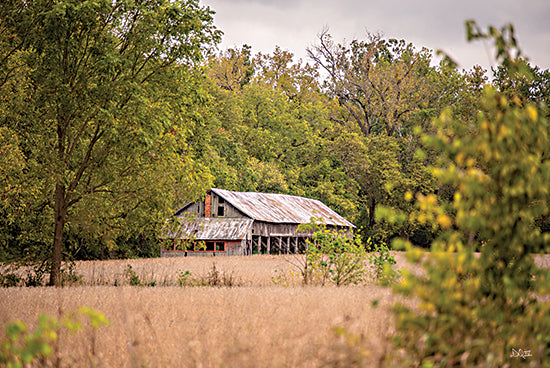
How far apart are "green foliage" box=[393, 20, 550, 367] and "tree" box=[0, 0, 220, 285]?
1130 cm

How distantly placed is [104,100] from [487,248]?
42.0 feet

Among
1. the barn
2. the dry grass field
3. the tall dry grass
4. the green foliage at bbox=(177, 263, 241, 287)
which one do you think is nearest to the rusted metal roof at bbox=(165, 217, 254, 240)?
the barn

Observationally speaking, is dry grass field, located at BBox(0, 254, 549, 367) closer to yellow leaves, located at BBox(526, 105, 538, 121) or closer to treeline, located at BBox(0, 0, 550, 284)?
yellow leaves, located at BBox(526, 105, 538, 121)

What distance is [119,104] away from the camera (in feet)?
51.1

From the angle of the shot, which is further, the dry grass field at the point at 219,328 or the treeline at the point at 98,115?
the treeline at the point at 98,115

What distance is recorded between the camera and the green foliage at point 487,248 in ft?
12.5

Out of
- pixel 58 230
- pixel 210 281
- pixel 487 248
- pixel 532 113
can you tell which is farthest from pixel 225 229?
pixel 532 113

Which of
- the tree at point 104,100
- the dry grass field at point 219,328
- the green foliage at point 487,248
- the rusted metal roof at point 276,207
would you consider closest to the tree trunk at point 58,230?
the tree at point 104,100

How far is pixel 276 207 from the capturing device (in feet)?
148

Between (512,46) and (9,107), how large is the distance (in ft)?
48.2

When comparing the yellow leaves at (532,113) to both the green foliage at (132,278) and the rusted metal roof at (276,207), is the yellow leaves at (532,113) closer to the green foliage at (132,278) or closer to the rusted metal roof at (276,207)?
the green foliage at (132,278)

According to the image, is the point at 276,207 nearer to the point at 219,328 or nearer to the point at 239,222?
the point at 239,222

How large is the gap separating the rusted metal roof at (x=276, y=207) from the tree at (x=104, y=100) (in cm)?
2397

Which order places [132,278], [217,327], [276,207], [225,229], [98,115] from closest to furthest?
1. [217,327]
2. [98,115]
3. [132,278]
4. [225,229]
5. [276,207]
